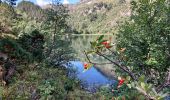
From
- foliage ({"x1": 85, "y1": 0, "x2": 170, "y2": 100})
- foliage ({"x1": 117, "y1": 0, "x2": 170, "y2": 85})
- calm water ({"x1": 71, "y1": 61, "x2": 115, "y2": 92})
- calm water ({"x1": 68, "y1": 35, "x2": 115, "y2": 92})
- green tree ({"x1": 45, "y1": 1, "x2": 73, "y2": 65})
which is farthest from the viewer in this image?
green tree ({"x1": 45, "y1": 1, "x2": 73, "y2": 65})

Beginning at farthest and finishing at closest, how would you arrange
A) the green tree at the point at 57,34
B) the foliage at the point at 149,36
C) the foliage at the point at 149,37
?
the green tree at the point at 57,34, the foliage at the point at 149,36, the foliage at the point at 149,37

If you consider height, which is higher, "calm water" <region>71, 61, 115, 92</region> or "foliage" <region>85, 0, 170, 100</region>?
"foliage" <region>85, 0, 170, 100</region>

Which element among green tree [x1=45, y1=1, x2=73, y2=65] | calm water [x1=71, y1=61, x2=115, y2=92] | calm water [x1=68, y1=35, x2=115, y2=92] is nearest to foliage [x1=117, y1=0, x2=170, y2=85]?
calm water [x1=68, y1=35, x2=115, y2=92]

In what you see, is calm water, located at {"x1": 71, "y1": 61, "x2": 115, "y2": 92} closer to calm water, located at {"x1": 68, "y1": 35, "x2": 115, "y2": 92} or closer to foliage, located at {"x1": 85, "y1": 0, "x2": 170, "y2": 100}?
calm water, located at {"x1": 68, "y1": 35, "x2": 115, "y2": 92}

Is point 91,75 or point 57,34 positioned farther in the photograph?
point 91,75

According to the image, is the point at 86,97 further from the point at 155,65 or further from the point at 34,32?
the point at 34,32

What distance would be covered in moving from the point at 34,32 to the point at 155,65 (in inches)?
482

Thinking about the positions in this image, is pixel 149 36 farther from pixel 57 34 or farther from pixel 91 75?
pixel 91 75

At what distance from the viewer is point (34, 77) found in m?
17.5

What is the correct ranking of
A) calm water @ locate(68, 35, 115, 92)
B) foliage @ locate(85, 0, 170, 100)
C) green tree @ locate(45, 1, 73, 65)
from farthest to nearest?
green tree @ locate(45, 1, 73, 65) → calm water @ locate(68, 35, 115, 92) → foliage @ locate(85, 0, 170, 100)

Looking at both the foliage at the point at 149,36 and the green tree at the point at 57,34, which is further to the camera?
the green tree at the point at 57,34

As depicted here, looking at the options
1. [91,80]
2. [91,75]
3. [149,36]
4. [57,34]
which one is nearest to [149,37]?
[149,36]

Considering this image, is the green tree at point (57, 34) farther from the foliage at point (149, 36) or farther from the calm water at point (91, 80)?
the foliage at point (149, 36)

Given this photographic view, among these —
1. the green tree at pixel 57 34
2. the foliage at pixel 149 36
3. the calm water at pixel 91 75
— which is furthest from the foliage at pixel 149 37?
the green tree at pixel 57 34
